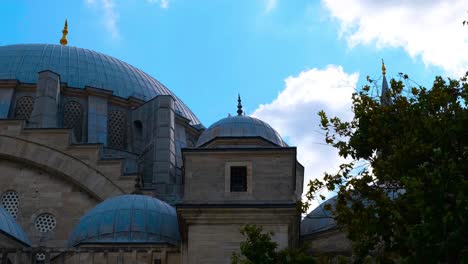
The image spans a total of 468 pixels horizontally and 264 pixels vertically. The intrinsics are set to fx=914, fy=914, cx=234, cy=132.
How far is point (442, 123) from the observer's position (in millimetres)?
14023

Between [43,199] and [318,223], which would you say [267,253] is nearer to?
[318,223]

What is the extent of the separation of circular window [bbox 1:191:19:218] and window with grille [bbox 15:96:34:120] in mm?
4668

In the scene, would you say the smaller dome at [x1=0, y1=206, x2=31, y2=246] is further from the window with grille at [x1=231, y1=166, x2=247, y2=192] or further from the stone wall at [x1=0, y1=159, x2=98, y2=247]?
the window with grille at [x1=231, y1=166, x2=247, y2=192]

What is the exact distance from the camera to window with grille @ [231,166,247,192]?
2214cm

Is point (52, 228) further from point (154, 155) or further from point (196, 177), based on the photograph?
point (196, 177)

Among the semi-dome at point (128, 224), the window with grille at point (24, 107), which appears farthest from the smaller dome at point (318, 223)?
the window with grille at point (24, 107)

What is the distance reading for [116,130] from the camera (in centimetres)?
3294

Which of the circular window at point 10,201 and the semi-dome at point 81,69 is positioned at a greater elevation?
the semi-dome at point 81,69

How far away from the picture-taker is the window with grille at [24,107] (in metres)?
31.8

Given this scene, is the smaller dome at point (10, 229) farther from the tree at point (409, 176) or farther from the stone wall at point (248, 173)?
the tree at point (409, 176)

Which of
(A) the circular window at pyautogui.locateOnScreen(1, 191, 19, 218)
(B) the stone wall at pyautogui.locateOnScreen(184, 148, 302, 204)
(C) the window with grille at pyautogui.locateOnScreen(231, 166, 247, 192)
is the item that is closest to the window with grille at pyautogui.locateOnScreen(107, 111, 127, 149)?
(A) the circular window at pyautogui.locateOnScreen(1, 191, 19, 218)

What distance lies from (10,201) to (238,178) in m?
8.64

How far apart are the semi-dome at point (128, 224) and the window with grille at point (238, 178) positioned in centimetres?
236

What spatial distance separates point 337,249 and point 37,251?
317 inches
